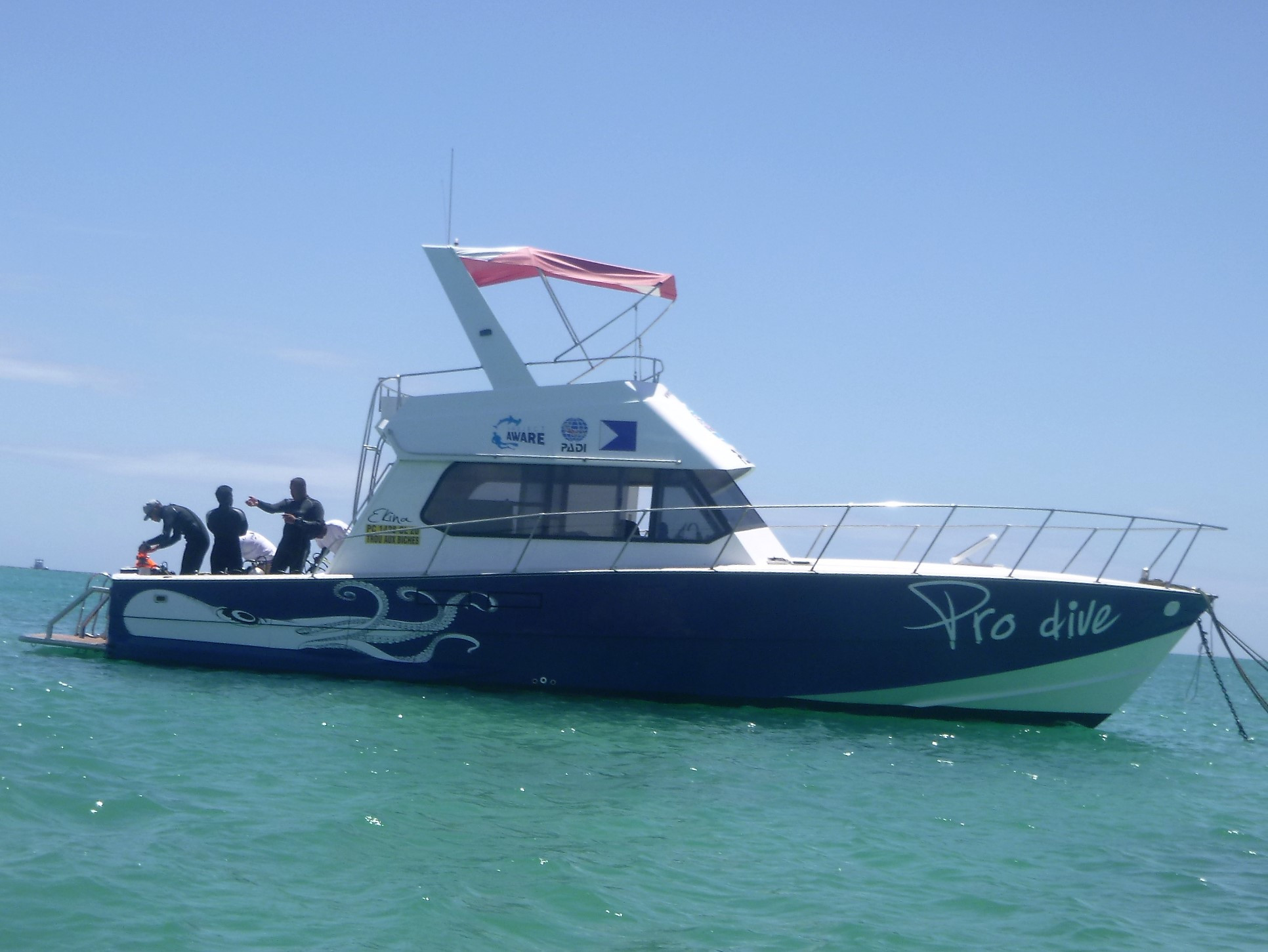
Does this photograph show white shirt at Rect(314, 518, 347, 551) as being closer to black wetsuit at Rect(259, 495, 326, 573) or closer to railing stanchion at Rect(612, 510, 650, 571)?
black wetsuit at Rect(259, 495, 326, 573)

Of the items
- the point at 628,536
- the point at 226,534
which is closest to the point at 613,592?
the point at 628,536

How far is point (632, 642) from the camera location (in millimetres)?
9828

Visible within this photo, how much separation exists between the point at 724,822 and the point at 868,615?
3614mm

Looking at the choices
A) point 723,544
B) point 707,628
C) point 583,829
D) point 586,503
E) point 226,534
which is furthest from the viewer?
Result: point 226,534

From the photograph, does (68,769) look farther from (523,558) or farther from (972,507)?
(972,507)

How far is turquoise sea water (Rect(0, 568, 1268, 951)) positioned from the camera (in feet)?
15.5

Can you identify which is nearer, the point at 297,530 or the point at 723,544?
the point at 723,544

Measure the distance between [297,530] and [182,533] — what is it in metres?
1.25

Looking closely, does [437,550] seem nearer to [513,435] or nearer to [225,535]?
[513,435]

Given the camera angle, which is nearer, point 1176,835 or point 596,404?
point 1176,835

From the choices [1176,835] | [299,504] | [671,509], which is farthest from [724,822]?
[299,504]

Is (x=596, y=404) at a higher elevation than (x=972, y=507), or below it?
higher

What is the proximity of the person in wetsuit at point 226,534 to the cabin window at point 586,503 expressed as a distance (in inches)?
88.1

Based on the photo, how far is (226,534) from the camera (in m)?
11.4
